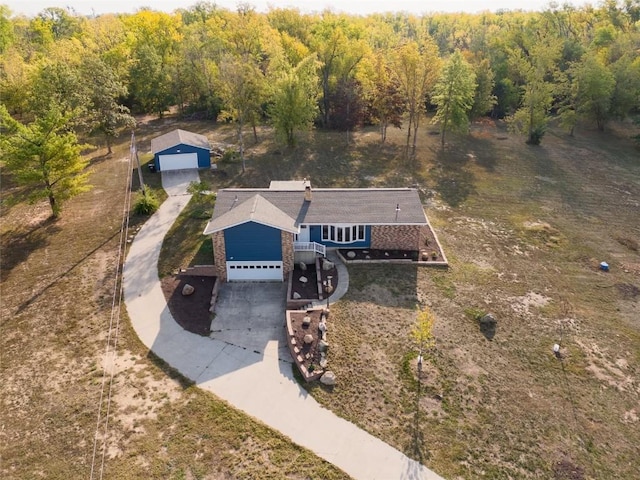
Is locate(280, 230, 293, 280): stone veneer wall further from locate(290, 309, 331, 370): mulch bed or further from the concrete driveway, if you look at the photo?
locate(290, 309, 331, 370): mulch bed

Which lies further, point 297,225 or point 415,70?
point 415,70

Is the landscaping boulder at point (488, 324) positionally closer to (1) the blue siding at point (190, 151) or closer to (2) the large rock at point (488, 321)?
(2) the large rock at point (488, 321)

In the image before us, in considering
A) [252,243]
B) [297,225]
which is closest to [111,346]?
[252,243]

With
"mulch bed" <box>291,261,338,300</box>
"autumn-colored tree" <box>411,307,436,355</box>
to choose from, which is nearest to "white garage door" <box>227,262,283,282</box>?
"mulch bed" <box>291,261,338,300</box>

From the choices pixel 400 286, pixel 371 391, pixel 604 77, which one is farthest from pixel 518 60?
pixel 371 391

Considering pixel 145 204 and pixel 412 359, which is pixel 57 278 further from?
pixel 412 359

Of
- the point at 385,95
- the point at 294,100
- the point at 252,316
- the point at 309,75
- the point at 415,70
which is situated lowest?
the point at 252,316
